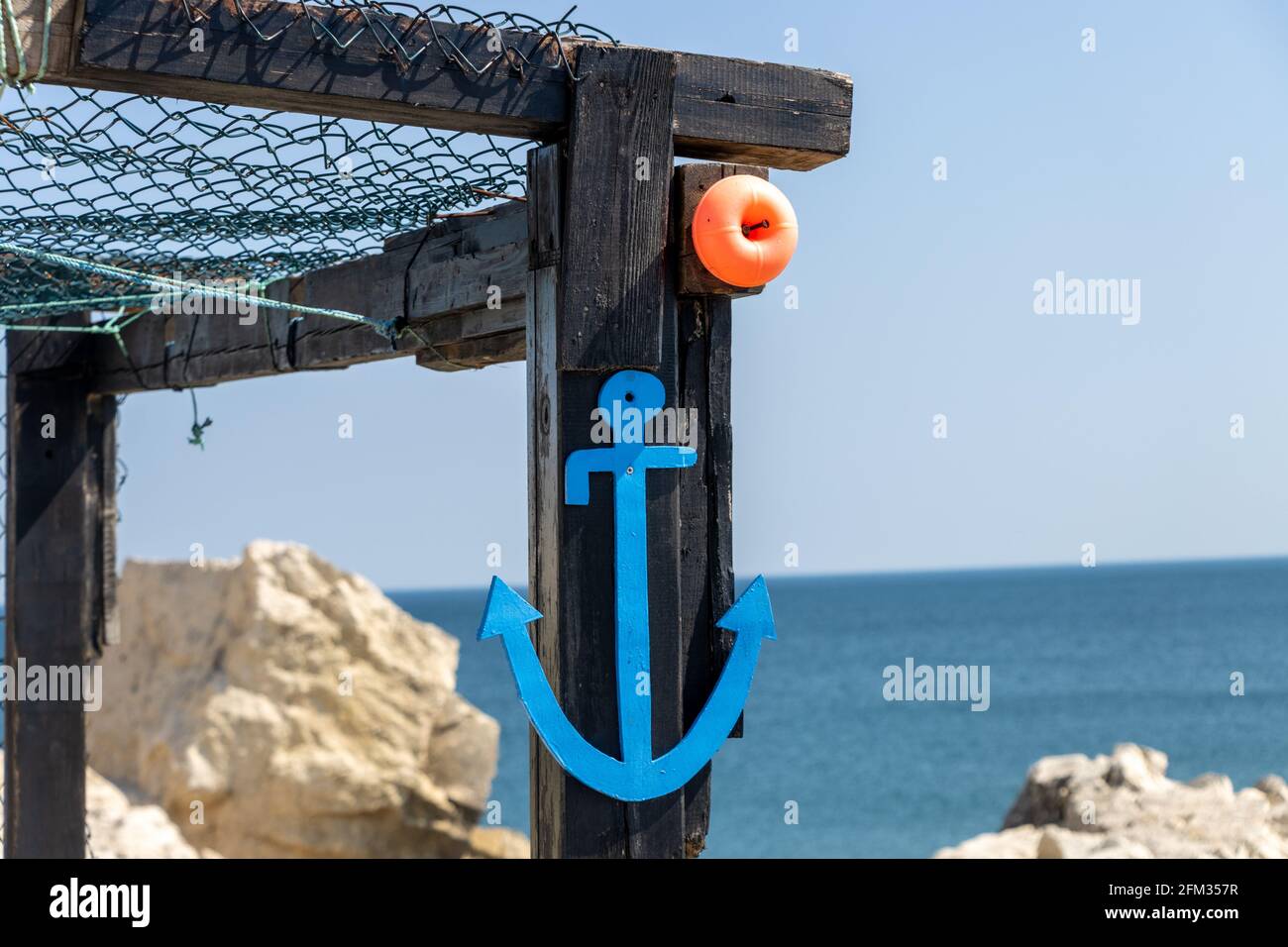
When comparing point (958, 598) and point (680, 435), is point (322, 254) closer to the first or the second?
point (680, 435)

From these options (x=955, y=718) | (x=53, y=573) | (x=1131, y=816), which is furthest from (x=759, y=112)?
(x=955, y=718)

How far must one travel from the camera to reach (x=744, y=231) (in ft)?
9.43

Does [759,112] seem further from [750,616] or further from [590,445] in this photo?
[750,616]

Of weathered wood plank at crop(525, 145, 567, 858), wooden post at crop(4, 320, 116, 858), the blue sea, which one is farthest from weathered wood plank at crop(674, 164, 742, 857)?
the blue sea

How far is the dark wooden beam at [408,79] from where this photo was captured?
2477 mm

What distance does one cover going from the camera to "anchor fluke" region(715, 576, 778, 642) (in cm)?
291

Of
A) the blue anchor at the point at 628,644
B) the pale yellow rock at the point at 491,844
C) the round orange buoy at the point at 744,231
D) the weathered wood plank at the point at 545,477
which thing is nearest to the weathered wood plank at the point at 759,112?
the round orange buoy at the point at 744,231

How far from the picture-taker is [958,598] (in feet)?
327

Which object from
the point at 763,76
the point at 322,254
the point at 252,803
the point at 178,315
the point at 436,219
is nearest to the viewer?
the point at 763,76

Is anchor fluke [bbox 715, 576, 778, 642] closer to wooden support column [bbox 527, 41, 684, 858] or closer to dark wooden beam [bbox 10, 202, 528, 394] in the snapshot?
wooden support column [bbox 527, 41, 684, 858]

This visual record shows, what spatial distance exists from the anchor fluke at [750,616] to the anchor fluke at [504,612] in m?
0.42

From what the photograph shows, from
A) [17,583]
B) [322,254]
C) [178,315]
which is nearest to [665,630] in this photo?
[322,254]

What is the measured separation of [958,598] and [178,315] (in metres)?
98.0

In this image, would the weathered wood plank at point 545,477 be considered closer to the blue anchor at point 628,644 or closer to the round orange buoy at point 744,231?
the blue anchor at point 628,644
